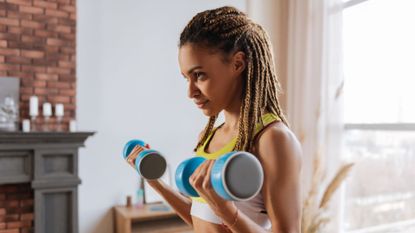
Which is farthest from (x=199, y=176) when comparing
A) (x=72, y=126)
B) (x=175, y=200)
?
(x=72, y=126)

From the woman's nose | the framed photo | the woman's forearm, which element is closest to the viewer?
the woman's nose

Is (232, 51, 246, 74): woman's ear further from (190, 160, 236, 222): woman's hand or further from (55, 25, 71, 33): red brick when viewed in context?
(55, 25, 71, 33): red brick

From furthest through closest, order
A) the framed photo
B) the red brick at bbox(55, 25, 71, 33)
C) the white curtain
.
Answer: the white curtain → the red brick at bbox(55, 25, 71, 33) → the framed photo

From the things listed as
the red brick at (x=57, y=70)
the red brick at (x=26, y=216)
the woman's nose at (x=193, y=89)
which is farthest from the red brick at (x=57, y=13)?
the woman's nose at (x=193, y=89)

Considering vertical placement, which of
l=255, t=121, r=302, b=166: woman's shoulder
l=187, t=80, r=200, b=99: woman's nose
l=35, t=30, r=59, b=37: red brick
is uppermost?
l=35, t=30, r=59, b=37: red brick

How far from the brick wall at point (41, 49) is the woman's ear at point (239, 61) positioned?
2254 mm

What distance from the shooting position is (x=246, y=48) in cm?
85

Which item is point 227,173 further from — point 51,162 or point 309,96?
point 309,96

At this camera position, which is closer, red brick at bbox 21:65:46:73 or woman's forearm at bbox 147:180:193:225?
woman's forearm at bbox 147:180:193:225

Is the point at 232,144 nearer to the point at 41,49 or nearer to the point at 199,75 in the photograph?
the point at 199,75

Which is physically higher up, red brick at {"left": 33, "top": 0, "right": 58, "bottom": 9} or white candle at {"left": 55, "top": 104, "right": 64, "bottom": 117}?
red brick at {"left": 33, "top": 0, "right": 58, "bottom": 9}

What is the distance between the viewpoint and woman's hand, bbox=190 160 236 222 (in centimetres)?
68

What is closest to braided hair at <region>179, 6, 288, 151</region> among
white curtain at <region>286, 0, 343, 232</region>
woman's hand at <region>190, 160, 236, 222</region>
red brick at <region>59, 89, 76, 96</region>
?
woman's hand at <region>190, 160, 236, 222</region>

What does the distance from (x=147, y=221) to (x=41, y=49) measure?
4.97 ft
